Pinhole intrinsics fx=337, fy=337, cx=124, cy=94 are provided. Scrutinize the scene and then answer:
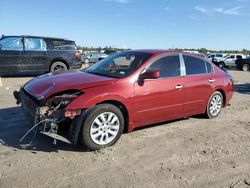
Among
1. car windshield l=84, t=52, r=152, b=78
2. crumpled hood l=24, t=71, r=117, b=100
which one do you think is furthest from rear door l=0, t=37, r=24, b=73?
crumpled hood l=24, t=71, r=117, b=100

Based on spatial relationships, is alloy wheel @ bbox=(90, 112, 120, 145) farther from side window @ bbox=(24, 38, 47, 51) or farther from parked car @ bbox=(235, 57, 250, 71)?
parked car @ bbox=(235, 57, 250, 71)

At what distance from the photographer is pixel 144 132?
627cm

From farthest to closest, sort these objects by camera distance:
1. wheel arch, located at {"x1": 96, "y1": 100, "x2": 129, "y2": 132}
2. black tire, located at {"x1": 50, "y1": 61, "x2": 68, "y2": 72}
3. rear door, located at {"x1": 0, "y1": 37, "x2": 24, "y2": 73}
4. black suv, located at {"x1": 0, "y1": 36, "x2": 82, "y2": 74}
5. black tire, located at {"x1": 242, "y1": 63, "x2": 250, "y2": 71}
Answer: black tire, located at {"x1": 242, "y1": 63, "x2": 250, "y2": 71}
black tire, located at {"x1": 50, "y1": 61, "x2": 68, "y2": 72}
black suv, located at {"x1": 0, "y1": 36, "x2": 82, "y2": 74}
rear door, located at {"x1": 0, "y1": 37, "x2": 24, "y2": 73}
wheel arch, located at {"x1": 96, "y1": 100, "x2": 129, "y2": 132}

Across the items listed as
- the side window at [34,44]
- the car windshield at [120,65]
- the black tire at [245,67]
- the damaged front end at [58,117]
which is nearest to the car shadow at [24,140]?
the damaged front end at [58,117]

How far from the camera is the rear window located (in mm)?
14797

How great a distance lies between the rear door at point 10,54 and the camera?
13852mm

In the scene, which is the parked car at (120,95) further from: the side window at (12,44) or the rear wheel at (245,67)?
the rear wheel at (245,67)

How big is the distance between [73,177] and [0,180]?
88 centimetres

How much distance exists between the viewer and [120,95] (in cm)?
548

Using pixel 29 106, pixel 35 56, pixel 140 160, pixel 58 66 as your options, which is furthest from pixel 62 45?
pixel 140 160

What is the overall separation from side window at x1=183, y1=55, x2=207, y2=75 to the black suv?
870cm

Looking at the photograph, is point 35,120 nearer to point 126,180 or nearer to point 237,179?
point 126,180

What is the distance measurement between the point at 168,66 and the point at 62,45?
9359mm

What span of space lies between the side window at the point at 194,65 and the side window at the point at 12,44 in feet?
30.3
